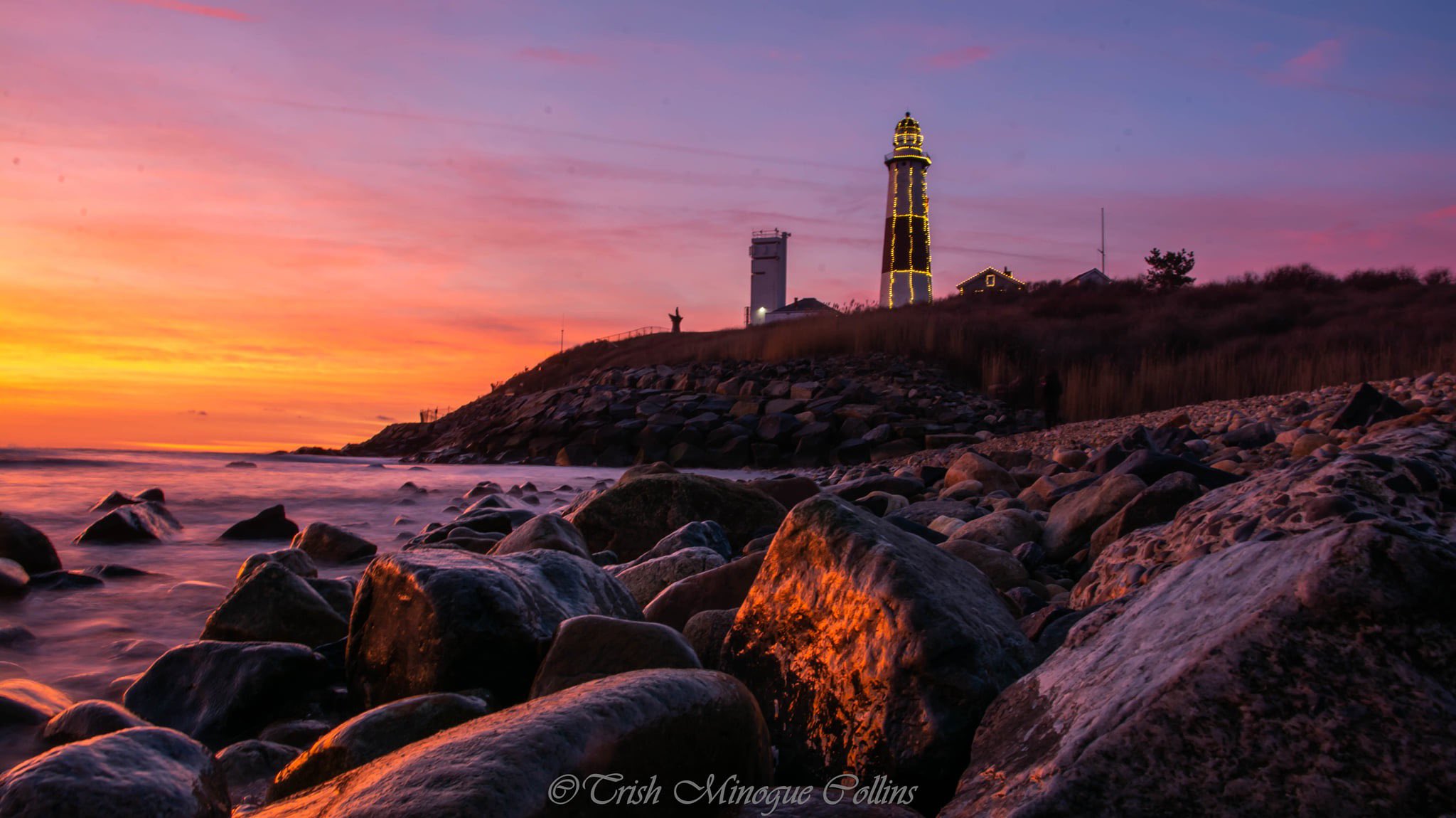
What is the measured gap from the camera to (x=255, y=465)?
15273 mm

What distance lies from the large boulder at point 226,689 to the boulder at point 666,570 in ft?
3.53

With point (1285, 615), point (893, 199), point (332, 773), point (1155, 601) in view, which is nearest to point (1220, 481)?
point (1155, 601)

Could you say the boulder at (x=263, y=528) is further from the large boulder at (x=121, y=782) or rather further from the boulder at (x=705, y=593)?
the large boulder at (x=121, y=782)

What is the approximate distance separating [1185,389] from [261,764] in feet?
48.1

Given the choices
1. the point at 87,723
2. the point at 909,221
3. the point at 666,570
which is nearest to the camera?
the point at 87,723

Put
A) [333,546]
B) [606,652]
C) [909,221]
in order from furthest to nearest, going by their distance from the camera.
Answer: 1. [909,221]
2. [333,546]
3. [606,652]

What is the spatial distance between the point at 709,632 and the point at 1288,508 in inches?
66.3

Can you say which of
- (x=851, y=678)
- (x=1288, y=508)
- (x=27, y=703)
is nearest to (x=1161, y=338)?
(x=1288, y=508)

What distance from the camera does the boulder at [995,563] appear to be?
3.33 metres

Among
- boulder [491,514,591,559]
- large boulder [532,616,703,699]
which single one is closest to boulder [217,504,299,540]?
boulder [491,514,591,559]

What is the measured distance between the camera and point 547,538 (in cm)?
363

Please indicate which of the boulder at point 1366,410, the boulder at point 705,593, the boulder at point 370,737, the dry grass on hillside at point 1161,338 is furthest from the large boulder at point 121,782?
the dry grass on hillside at point 1161,338

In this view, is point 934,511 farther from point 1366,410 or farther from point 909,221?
point 909,221

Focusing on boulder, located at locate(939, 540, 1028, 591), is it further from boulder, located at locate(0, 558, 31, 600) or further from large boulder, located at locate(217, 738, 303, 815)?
boulder, located at locate(0, 558, 31, 600)
